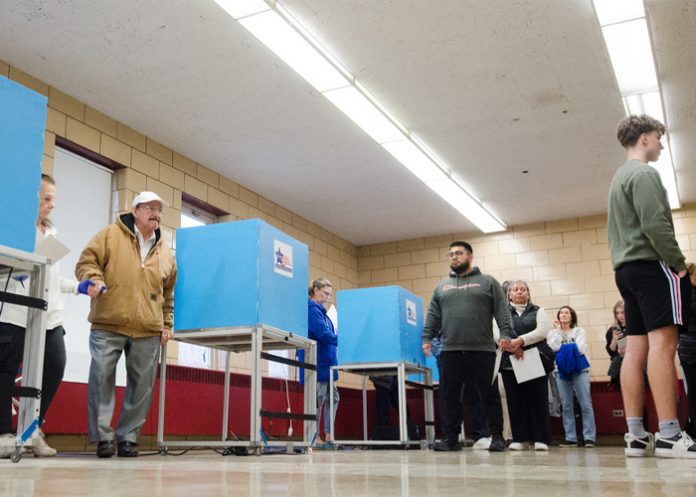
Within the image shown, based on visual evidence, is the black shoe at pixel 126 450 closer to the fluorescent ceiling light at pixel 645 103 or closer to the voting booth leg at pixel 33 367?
the voting booth leg at pixel 33 367

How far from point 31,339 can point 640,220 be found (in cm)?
246

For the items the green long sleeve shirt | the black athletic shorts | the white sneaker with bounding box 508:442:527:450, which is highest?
the green long sleeve shirt

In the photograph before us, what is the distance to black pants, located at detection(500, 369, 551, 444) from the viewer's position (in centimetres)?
482

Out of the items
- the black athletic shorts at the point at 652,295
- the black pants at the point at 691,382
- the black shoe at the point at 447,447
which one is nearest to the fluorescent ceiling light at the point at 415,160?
the black shoe at the point at 447,447

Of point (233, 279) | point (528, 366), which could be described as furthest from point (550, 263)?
point (233, 279)

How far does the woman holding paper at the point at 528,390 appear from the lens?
4.78 m

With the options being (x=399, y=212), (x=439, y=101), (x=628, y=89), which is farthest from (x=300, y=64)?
(x=399, y=212)

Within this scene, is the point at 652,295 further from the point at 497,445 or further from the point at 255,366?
the point at 255,366

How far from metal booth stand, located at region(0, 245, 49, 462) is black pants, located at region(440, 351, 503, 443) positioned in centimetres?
264

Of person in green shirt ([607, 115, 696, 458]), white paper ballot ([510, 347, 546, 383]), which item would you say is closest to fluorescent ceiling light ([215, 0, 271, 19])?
person in green shirt ([607, 115, 696, 458])

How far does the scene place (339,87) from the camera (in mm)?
5715

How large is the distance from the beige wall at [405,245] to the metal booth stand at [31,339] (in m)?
3.63

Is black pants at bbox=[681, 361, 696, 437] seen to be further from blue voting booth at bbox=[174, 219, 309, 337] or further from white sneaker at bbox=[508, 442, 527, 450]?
blue voting booth at bbox=[174, 219, 309, 337]

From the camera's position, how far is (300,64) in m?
5.32
